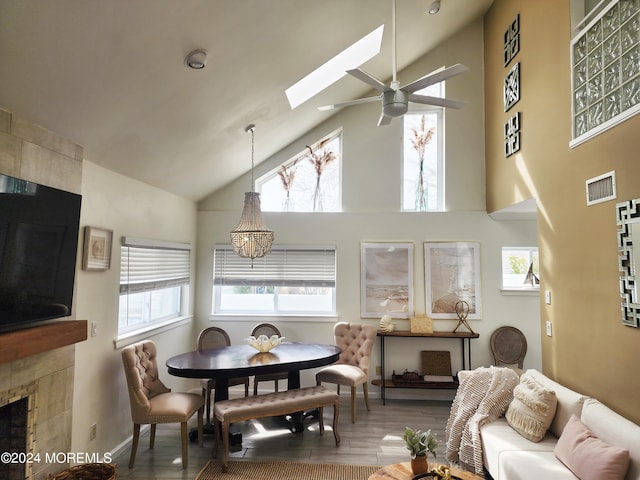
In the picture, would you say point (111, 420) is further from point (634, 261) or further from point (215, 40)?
point (634, 261)

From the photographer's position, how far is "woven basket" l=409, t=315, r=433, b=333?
5.00 metres

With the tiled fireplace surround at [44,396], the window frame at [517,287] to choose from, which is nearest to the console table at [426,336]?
the window frame at [517,287]

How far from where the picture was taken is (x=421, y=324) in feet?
16.5

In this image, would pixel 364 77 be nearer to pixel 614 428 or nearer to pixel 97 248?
pixel 97 248

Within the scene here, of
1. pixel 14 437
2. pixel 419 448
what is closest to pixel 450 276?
pixel 419 448

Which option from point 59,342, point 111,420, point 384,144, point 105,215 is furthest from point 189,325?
point 384,144

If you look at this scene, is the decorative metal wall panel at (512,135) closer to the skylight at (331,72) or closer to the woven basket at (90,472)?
the skylight at (331,72)

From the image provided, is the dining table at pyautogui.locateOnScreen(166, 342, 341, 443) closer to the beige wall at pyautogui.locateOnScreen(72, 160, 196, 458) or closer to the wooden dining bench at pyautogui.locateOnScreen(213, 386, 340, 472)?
the wooden dining bench at pyautogui.locateOnScreen(213, 386, 340, 472)

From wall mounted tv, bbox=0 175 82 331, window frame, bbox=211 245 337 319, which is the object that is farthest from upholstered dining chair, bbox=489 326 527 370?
wall mounted tv, bbox=0 175 82 331

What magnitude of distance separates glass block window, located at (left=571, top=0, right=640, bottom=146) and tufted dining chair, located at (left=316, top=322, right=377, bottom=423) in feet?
9.73

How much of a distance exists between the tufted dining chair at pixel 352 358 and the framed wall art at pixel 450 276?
0.97m

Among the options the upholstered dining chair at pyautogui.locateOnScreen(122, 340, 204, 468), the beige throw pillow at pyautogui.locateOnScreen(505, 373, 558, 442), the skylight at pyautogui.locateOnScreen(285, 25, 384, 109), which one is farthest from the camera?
the skylight at pyautogui.locateOnScreen(285, 25, 384, 109)

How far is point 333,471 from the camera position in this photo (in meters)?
3.25

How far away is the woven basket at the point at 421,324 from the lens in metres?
5.00
